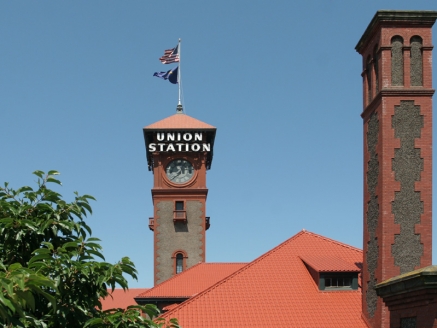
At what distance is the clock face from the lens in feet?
198

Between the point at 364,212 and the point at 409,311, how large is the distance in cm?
892

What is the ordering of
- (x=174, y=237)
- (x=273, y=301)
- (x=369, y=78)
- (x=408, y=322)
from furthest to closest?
1. (x=174, y=237)
2. (x=273, y=301)
3. (x=369, y=78)
4. (x=408, y=322)

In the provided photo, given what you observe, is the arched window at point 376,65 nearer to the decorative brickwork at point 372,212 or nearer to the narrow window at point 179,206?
the decorative brickwork at point 372,212

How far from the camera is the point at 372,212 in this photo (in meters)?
24.8

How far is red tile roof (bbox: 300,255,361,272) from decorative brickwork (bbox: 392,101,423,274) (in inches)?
215

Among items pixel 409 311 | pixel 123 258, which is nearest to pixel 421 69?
pixel 409 311

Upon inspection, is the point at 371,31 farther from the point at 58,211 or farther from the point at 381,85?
the point at 58,211

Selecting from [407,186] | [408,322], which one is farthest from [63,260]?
[407,186]

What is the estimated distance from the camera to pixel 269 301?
27.9 metres

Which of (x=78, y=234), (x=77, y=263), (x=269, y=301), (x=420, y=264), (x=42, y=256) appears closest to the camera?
(x=42, y=256)

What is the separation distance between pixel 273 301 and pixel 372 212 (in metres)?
5.68

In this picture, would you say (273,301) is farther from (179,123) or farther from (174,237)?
(179,123)

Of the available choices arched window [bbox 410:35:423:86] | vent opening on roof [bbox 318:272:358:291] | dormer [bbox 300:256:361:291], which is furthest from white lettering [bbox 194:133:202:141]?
arched window [bbox 410:35:423:86]

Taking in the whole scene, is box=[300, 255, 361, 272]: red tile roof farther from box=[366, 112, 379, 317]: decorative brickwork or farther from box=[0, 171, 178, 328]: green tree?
box=[0, 171, 178, 328]: green tree
